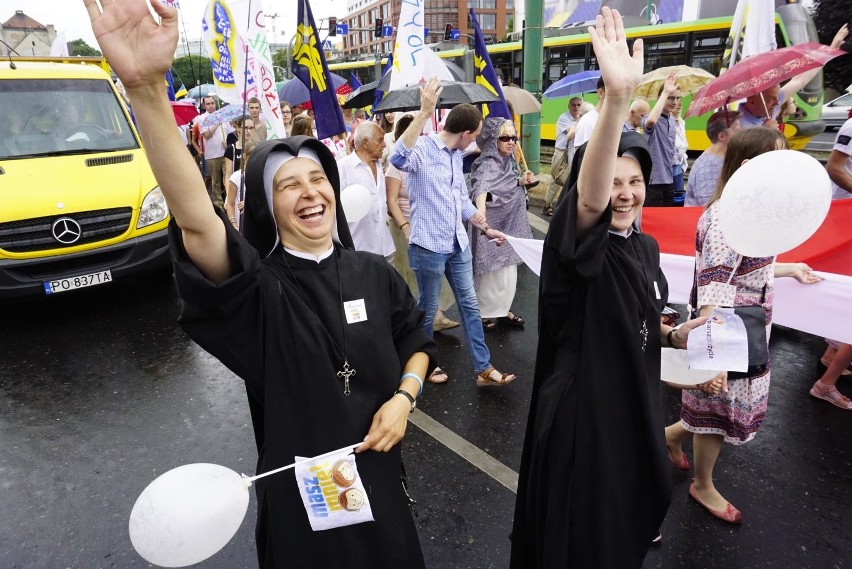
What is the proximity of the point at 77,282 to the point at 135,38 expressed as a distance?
4885 mm

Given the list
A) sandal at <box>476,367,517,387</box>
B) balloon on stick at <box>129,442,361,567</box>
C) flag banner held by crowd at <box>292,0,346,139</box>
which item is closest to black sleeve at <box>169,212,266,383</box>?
balloon on stick at <box>129,442,361,567</box>

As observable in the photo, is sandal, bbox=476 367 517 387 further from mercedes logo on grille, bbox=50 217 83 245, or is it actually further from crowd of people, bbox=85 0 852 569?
mercedes logo on grille, bbox=50 217 83 245

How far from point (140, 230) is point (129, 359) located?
149 centimetres

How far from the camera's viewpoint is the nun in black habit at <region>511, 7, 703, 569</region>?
72.2 inches

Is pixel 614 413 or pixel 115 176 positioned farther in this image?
pixel 115 176

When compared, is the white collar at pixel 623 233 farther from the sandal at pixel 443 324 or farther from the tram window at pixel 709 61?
the tram window at pixel 709 61

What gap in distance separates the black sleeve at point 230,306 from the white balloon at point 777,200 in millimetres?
1631

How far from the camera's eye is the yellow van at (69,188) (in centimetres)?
502

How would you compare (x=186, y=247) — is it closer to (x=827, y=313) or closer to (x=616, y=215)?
(x=616, y=215)

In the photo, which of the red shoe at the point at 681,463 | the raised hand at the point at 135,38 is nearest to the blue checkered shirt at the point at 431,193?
the red shoe at the point at 681,463

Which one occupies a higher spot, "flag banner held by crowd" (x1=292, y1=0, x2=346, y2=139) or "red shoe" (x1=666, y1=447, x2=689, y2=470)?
"flag banner held by crowd" (x1=292, y1=0, x2=346, y2=139)

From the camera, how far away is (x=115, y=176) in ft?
18.5

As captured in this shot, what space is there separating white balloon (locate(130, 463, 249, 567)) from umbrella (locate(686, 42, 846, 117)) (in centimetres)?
505

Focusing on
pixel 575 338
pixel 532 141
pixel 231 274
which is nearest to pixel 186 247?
pixel 231 274
